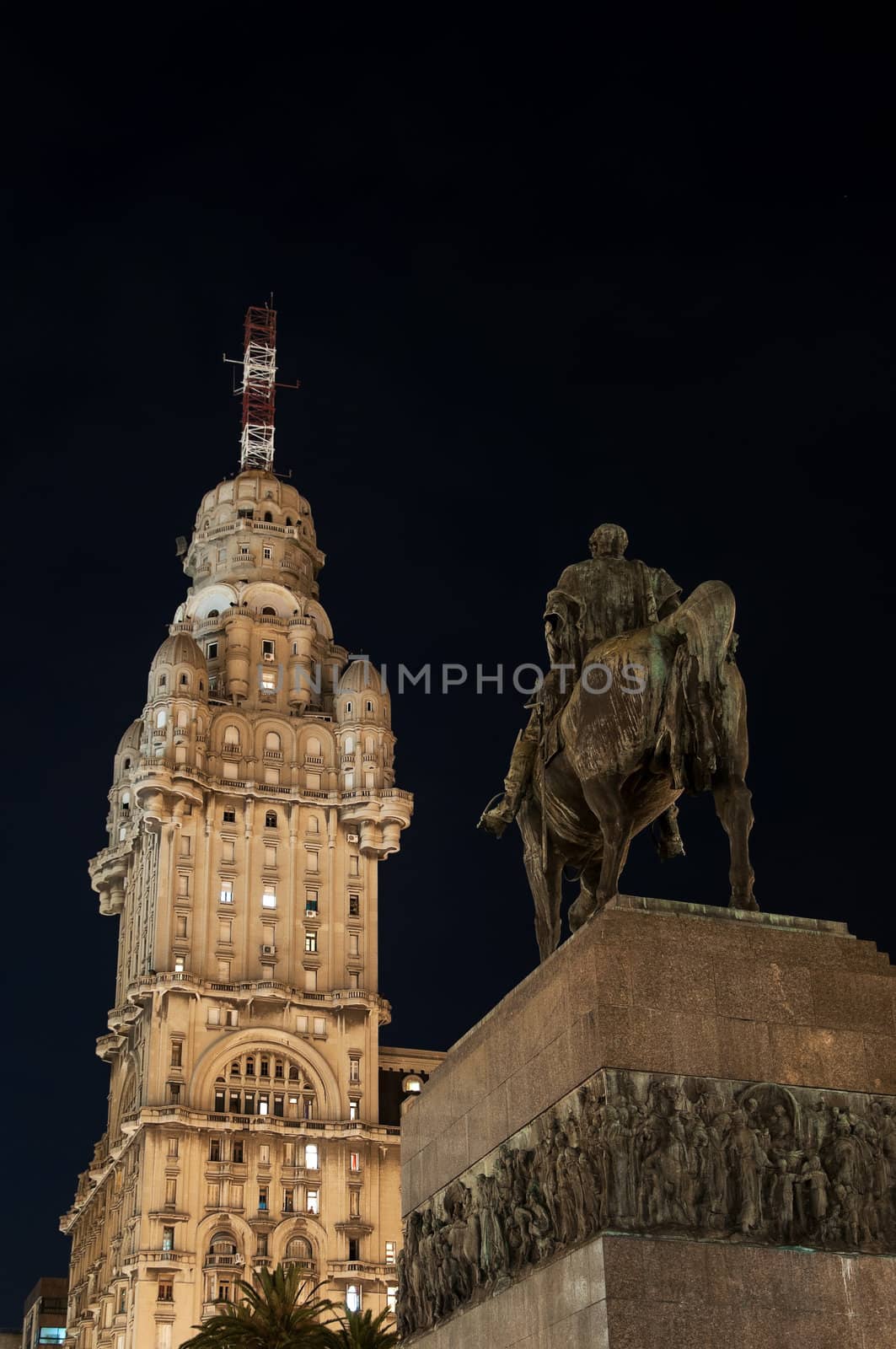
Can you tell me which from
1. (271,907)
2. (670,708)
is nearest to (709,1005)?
(670,708)

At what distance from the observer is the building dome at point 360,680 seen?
114 m

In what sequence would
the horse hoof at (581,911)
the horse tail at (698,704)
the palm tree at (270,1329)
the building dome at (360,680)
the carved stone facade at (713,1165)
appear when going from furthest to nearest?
1. the building dome at (360,680)
2. the palm tree at (270,1329)
3. the horse hoof at (581,911)
4. the horse tail at (698,704)
5. the carved stone facade at (713,1165)

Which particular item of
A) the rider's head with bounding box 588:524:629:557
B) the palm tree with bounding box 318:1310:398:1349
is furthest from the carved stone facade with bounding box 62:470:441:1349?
the rider's head with bounding box 588:524:629:557

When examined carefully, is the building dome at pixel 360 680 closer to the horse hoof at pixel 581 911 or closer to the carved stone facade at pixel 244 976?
the carved stone facade at pixel 244 976

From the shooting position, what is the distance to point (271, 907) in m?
107

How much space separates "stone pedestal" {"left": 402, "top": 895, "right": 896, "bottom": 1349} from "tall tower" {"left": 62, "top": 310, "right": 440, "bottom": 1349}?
8259 centimetres

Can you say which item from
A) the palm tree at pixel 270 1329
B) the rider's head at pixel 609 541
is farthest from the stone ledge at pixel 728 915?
the palm tree at pixel 270 1329

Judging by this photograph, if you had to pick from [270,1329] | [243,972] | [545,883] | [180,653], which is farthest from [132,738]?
[545,883]

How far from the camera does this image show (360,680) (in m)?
115

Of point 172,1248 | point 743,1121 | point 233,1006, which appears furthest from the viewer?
point 233,1006

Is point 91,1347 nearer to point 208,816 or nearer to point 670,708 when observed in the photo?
point 208,816

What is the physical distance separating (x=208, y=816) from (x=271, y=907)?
700cm

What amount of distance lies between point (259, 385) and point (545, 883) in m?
117

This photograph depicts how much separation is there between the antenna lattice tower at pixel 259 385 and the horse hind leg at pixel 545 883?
113 metres
